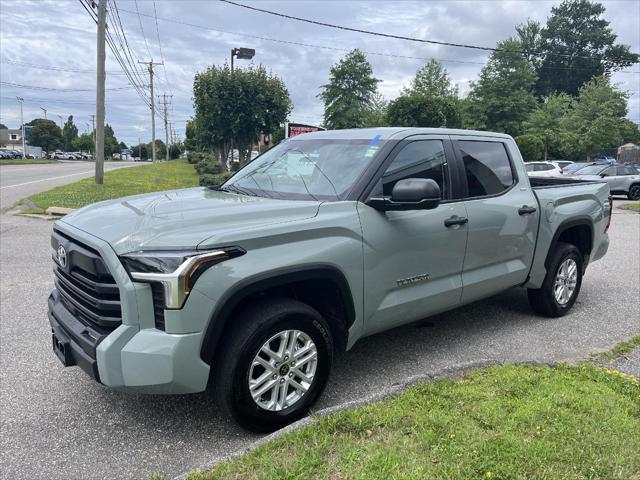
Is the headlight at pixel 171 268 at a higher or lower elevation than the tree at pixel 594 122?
lower

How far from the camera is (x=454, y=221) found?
3898mm

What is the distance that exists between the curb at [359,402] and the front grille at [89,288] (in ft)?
2.90

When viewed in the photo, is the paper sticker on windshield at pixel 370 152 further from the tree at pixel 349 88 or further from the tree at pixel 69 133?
the tree at pixel 69 133

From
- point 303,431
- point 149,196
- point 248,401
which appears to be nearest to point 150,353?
point 248,401

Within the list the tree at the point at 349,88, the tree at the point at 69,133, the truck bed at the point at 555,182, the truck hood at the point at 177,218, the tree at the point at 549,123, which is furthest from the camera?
the tree at the point at 69,133

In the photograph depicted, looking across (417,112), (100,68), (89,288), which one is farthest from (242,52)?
(89,288)

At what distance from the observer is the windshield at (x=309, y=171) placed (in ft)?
11.8

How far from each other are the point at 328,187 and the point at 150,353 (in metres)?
1.63

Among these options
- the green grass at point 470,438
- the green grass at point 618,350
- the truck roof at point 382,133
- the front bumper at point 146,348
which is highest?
the truck roof at point 382,133

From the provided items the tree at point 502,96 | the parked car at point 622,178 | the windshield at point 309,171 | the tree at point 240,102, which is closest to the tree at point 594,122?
the tree at point 502,96

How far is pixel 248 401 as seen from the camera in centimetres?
287

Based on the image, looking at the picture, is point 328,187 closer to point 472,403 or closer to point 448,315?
point 472,403

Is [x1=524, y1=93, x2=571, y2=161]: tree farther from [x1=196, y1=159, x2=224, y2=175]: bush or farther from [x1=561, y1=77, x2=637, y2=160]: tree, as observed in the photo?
[x1=196, y1=159, x2=224, y2=175]: bush

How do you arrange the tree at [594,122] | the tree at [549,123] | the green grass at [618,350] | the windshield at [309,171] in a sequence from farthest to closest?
the tree at [549,123] → the tree at [594,122] → the green grass at [618,350] → the windshield at [309,171]
